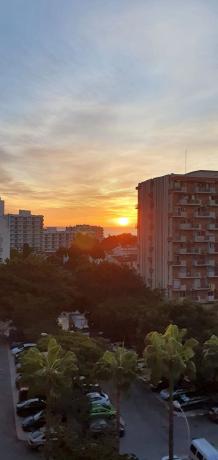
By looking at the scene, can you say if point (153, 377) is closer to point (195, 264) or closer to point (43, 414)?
point (43, 414)

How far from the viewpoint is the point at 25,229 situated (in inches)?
4387

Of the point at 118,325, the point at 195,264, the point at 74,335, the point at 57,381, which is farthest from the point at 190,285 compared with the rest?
the point at 57,381

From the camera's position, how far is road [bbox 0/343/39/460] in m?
17.4

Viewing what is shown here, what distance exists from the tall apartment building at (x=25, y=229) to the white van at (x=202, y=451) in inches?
3628

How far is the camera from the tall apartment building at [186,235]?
40250mm

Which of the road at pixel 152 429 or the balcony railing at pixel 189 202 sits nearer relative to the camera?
the road at pixel 152 429

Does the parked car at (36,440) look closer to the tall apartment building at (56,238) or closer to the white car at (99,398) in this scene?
the white car at (99,398)

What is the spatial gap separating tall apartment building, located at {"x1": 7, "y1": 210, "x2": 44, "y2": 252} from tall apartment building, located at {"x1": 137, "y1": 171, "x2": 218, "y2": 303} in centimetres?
6934

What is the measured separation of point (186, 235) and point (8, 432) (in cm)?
2558

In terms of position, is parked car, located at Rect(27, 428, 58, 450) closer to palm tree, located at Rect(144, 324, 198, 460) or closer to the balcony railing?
palm tree, located at Rect(144, 324, 198, 460)

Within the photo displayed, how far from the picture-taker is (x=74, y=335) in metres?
22.5

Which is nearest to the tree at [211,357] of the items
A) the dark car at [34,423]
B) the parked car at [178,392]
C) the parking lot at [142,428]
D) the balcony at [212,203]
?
the parking lot at [142,428]

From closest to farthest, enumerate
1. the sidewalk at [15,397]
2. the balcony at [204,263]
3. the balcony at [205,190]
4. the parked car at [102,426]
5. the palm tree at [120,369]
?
the palm tree at [120,369]
the parked car at [102,426]
the sidewalk at [15,397]
the balcony at [205,190]
the balcony at [204,263]

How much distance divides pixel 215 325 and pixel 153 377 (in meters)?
11.4
